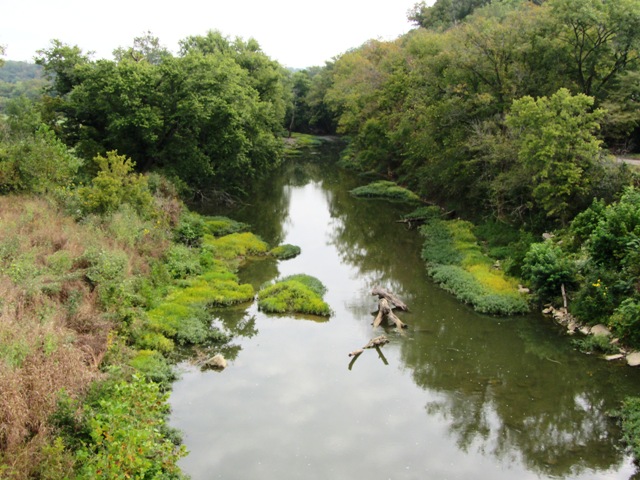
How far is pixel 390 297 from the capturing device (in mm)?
23547

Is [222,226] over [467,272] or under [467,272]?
over

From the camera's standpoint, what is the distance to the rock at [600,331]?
64.0ft

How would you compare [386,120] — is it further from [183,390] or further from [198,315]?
[183,390]

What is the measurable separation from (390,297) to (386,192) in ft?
81.5

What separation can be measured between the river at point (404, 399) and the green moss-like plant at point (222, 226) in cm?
1095

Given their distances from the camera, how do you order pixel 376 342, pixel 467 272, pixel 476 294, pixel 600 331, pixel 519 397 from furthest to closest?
pixel 467 272 < pixel 476 294 < pixel 376 342 < pixel 600 331 < pixel 519 397

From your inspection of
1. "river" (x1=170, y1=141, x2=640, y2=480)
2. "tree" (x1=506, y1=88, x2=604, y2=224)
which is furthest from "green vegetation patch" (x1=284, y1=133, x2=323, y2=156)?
"river" (x1=170, y1=141, x2=640, y2=480)

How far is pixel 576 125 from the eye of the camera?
2467cm

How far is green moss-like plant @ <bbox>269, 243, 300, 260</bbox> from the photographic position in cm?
3027

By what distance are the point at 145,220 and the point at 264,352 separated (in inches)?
422

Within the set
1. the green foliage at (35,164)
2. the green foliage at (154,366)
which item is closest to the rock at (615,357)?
the green foliage at (154,366)

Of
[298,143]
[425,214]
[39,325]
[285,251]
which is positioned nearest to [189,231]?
[285,251]

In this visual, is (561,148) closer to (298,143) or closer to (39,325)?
(39,325)

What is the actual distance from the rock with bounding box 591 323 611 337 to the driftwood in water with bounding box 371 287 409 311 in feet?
23.9
